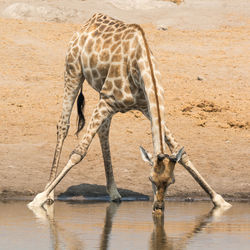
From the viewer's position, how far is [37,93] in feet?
59.7

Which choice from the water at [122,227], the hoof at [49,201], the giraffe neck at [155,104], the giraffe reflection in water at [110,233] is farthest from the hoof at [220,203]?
the hoof at [49,201]

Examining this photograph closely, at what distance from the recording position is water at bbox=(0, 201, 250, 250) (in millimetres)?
7805

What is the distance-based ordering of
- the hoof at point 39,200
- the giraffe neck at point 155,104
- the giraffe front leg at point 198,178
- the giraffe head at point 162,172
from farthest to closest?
the giraffe front leg at point 198,178
the hoof at point 39,200
the giraffe neck at point 155,104
the giraffe head at point 162,172

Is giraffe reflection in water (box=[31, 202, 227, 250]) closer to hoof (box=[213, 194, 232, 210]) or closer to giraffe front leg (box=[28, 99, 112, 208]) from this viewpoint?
giraffe front leg (box=[28, 99, 112, 208])

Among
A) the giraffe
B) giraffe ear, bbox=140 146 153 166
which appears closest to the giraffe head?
the giraffe

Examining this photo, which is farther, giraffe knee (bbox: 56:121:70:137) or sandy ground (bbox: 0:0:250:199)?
sandy ground (bbox: 0:0:250:199)

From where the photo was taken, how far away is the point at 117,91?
34.8 feet

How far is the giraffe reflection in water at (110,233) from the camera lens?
7.75m

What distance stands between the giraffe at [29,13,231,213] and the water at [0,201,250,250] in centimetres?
36

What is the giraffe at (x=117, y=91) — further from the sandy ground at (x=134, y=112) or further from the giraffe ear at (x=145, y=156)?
the sandy ground at (x=134, y=112)

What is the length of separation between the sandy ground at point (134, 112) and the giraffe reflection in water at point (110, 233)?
5.60 feet

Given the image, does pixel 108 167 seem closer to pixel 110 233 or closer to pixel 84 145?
pixel 84 145

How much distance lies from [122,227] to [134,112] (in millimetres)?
7842

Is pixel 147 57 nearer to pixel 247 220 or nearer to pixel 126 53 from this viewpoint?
pixel 126 53
